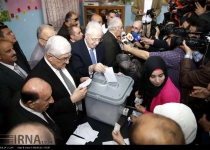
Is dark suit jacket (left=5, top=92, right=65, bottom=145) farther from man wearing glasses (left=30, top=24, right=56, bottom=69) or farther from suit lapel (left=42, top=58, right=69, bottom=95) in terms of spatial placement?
man wearing glasses (left=30, top=24, right=56, bottom=69)

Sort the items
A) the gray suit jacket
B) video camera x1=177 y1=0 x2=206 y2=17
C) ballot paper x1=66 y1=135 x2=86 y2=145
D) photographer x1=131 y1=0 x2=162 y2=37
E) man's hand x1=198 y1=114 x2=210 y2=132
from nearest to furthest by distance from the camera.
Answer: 1. ballot paper x1=66 y1=135 x2=86 y2=145
2. man's hand x1=198 y1=114 x2=210 y2=132
3. video camera x1=177 y1=0 x2=206 y2=17
4. photographer x1=131 y1=0 x2=162 y2=37
5. the gray suit jacket

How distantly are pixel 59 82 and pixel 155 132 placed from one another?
3.83 feet

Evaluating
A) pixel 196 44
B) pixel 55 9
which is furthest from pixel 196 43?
pixel 55 9

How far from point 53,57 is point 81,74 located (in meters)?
0.64

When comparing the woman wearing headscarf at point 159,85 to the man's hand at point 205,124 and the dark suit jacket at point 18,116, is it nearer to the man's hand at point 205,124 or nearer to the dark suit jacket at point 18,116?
the man's hand at point 205,124

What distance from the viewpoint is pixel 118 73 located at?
210 centimetres

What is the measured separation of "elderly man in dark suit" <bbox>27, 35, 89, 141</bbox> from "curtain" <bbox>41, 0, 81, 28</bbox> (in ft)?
12.2

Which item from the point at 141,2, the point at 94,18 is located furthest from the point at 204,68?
the point at 141,2

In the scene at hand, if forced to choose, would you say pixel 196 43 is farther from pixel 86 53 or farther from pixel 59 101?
pixel 59 101

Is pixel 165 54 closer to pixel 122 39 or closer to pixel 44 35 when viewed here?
pixel 122 39

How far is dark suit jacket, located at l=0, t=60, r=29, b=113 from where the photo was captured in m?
1.74

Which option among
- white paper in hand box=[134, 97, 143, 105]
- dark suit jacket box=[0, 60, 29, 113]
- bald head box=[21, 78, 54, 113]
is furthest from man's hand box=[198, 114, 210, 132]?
dark suit jacket box=[0, 60, 29, 113]

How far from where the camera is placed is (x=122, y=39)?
2957 mm

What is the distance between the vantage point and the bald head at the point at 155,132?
0.90 meters
